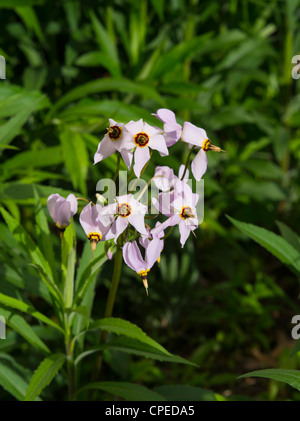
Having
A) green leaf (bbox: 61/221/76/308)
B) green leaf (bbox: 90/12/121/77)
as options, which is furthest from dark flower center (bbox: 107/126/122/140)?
green leaf (bbox: 90/12/121/77)

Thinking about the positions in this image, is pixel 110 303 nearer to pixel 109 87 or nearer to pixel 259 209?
pixel 109 87

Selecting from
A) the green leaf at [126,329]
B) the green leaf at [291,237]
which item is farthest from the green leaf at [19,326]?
the green leaf at [291,237]

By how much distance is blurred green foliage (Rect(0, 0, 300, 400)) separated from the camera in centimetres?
173

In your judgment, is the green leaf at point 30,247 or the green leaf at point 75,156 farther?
the green leaf at point 75,156

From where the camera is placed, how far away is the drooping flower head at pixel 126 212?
0.76 m

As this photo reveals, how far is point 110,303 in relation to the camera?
0.96 m

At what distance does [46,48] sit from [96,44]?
25cm

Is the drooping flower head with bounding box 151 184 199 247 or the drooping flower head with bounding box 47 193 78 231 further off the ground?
the drooping flower head with bounding box 47 193 78 231

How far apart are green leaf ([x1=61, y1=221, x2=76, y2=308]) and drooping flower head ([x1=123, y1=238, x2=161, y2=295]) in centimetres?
20

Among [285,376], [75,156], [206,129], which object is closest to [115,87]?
[75,156]

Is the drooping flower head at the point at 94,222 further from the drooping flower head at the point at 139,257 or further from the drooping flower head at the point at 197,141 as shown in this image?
the drooping flower head at the point at 197,141

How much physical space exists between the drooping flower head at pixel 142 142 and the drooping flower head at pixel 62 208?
4.8 inches

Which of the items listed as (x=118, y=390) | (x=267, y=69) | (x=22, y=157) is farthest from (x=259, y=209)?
(x=118, y=390)

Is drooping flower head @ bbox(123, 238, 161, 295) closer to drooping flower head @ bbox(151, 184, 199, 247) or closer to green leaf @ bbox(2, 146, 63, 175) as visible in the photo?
drooping flower head @ bbox(151, 184, 199, 247)
